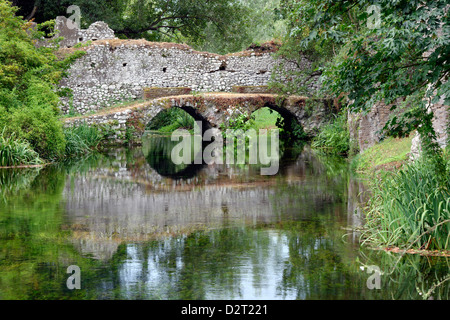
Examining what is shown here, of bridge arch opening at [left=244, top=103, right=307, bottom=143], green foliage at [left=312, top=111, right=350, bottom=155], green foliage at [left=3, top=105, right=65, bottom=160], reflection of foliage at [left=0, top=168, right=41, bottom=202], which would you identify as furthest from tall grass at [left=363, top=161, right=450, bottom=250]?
bridge arch opening at [left=244, top=103, right=307, bottom=143]

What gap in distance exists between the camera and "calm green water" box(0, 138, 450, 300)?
622cm

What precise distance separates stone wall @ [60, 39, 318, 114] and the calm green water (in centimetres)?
1369

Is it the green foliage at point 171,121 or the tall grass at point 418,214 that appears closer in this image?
the tall grass at point 418,214

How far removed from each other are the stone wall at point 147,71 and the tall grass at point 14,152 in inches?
391

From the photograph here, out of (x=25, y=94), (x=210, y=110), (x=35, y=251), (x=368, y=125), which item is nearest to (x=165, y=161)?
(x=25, y=94)

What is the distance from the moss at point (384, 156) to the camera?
13.6 m

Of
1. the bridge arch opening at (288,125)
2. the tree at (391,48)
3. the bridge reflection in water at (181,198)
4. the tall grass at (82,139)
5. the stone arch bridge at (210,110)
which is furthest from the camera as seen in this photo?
the bridge arch opening at (288,125)

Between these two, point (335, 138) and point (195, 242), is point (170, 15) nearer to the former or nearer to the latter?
point (335, 138)

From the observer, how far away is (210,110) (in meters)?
26.3

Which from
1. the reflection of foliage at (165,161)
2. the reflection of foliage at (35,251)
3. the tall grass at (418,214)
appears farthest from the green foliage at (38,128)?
the tall grass at (418,214)

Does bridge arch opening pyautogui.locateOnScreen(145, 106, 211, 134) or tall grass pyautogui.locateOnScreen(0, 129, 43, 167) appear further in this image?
bridge arch opening pyautogui.locateOnScreen(145, 106, 211, 134)

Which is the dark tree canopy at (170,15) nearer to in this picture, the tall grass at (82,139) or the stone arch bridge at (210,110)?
the stone arch bridge at (210,110)

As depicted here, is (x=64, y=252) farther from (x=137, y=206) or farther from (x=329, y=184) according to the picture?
(x=329, y=184)

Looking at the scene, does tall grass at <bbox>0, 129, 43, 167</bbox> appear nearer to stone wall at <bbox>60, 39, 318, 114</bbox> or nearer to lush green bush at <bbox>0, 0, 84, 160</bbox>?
lush green bush at <bbox>0, 0, 84, 160</bbox>
